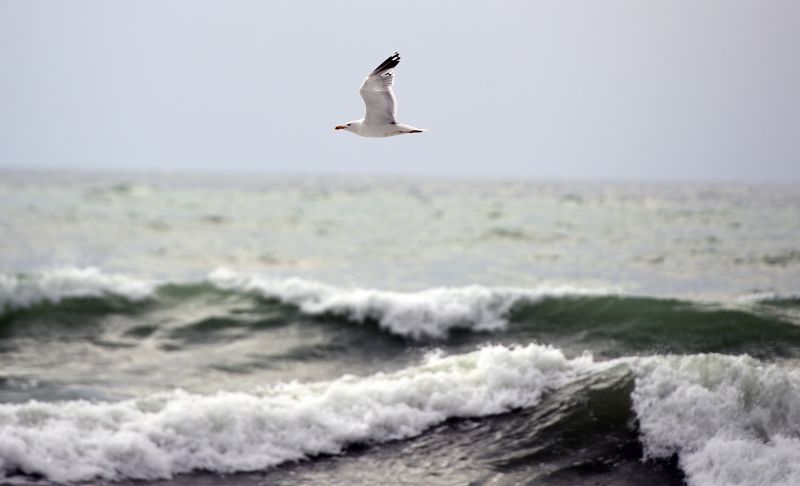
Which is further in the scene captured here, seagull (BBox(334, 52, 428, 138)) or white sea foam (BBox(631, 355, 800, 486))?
seagull (BBox(334, 52, 428, 138))

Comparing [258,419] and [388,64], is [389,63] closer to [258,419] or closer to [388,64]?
[388,64]

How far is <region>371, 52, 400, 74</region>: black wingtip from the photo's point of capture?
7.68 meters

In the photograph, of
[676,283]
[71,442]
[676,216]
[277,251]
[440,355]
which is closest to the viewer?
[71,442]

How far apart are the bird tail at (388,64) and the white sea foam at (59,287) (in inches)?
339

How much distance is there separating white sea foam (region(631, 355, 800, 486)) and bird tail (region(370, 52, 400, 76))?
4.25 m

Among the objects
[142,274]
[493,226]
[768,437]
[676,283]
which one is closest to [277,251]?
[142,274]

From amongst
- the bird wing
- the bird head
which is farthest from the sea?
the bird wing

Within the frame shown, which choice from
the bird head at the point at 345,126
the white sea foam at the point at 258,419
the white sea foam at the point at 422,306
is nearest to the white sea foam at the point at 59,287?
the white sea foam at the point at 422,306

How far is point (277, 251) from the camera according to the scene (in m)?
22.7

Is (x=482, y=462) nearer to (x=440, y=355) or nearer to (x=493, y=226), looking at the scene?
(x=440, y=355)

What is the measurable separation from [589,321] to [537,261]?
775cm

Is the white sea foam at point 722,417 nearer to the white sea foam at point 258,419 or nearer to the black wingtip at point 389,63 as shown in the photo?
the white sea foam at point 258,419

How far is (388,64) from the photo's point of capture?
773cm

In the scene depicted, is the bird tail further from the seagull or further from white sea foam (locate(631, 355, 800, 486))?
white sea foam (locate(631, 355, 800, 486))
